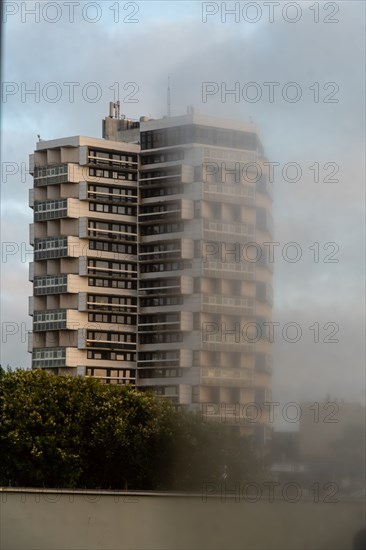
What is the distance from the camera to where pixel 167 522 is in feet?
10.8

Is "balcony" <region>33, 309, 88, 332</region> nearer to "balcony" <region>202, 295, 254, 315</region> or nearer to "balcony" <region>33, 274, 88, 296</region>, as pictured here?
"balcony" <region>33, 274, 88, 296</region>

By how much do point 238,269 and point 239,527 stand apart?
0.81 meters

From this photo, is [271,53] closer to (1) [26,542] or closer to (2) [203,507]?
(2) [203,507]

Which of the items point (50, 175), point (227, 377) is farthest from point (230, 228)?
point (50, 175)

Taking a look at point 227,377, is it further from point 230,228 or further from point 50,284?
point 50,284

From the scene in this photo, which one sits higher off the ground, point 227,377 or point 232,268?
point 232,268

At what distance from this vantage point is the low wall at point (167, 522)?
2.83 m

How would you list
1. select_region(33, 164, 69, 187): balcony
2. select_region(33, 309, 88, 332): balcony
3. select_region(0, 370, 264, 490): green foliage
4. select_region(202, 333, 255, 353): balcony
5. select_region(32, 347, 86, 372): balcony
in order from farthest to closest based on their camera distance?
select_region(32, 347, 86, 372): balcony
select_region(33, 309, 88, 332): balcony
select_region(33, 164, 69, 187): balcony
select_region(0, 370, 264, 490): green foliage
select_region(202, 333, 255, 353): balcony

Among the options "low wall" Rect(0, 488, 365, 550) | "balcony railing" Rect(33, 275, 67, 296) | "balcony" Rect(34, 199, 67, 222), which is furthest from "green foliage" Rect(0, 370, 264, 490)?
"low wall" Rect(0, 488, 365, 550)

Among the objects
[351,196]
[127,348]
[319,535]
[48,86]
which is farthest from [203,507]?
[127,348]

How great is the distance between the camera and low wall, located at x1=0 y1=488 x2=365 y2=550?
2.83m

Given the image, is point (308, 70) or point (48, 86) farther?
point (48, 86)

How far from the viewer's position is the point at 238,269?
3188 mm

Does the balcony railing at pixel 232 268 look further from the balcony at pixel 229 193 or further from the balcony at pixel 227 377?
the balcony at pixel 227 377
